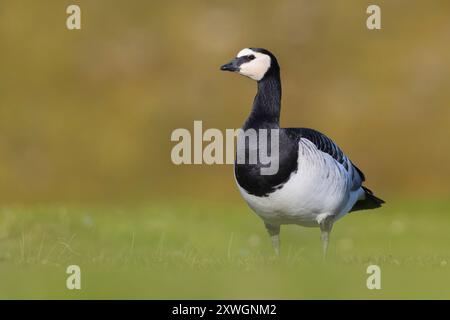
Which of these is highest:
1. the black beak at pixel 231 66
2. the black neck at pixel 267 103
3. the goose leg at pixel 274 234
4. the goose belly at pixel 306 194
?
the black beak at pixel 231 66

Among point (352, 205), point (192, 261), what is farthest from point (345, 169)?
point (192, 261)

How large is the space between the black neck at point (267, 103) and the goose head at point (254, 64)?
6cm

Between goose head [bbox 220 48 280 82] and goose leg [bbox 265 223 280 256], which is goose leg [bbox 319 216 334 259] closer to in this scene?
goose leg [bbox 265 223 280 256]

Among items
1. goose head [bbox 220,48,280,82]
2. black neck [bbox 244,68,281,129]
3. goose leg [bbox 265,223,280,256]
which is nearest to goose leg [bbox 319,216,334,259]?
goose leg [bbox 265,223,280,256]

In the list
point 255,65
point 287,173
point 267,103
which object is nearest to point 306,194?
point 287,173

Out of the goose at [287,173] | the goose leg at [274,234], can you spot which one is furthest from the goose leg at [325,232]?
the goose leg at [274,234]

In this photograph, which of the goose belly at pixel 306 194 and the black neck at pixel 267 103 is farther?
the black neck at pixel 267 103

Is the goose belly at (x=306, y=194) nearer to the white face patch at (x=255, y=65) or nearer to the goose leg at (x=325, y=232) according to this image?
the goose leg at (x=325, y=232)

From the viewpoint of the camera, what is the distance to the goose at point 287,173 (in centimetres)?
880

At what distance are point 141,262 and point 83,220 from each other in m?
2.80

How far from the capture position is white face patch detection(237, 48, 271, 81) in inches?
368

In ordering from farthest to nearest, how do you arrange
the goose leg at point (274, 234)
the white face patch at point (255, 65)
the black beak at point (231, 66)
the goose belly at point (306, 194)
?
the goose leg at point (274, 234)
the white face patch at point (255, 65)
the black beak at point (231, 66)
the goose belly at point (306, 194)

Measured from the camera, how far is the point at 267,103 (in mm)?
9406

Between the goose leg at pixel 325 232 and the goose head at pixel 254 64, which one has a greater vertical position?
the goose head at pixel 254 64
